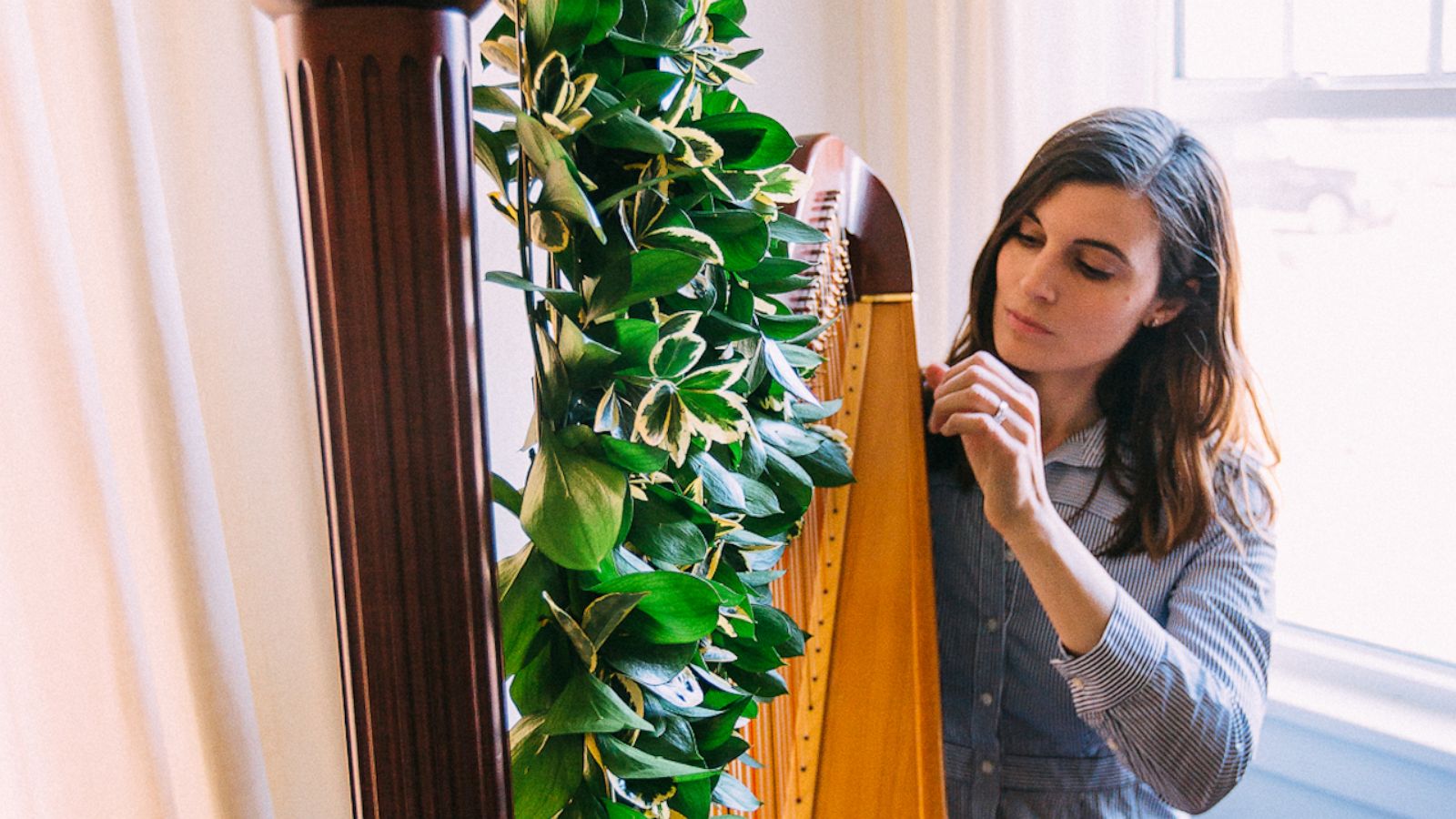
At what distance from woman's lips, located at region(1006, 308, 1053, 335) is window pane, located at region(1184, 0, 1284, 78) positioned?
2.98 ft

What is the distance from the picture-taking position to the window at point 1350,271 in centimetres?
173

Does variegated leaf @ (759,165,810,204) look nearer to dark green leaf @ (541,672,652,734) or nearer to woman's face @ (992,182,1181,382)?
dark green leaf @ (541,672,652,734)

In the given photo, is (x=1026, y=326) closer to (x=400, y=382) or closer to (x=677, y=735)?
(x=677, y=735)

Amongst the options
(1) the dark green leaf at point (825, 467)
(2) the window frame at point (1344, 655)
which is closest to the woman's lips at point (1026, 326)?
(1) the dark green leaf at point (825, 467)

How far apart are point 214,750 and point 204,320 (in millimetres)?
303

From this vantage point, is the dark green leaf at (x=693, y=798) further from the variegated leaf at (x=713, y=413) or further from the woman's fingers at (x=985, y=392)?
the woman's fingers at (x=985, y=392)

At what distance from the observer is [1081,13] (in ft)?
5.74

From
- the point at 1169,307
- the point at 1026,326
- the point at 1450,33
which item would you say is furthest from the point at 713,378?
the point at 1450,33

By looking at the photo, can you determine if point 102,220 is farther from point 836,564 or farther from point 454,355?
point 836,564

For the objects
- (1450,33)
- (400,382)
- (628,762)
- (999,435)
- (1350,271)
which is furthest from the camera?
(1350,271)

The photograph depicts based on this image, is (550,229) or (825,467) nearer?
(550,229)

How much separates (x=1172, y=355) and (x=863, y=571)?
52 centimetres

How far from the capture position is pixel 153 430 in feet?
2.38

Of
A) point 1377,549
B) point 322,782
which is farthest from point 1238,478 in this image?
point 322,782
